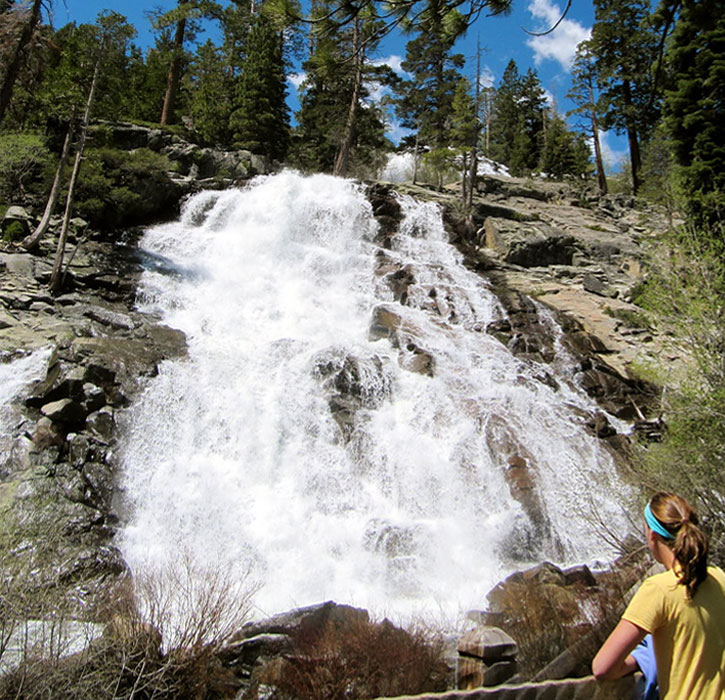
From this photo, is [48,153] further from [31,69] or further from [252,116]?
[252,116]

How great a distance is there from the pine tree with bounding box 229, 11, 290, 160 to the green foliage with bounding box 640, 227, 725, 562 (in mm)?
27119

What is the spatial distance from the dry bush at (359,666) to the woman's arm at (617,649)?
304 centimetres

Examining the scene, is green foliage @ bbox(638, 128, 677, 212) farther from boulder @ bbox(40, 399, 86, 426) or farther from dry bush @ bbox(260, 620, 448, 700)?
boulder @ bbox(40, 399, 86, 426)

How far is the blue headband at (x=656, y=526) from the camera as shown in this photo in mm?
2281

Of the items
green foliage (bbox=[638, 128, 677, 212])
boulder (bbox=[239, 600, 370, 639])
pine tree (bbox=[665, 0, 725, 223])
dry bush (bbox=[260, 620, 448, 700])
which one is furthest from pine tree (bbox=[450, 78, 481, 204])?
dry bush (bbox=[260, 620, 448, 700])

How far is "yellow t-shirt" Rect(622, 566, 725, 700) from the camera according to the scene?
2.15 m

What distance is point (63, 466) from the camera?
9.15m

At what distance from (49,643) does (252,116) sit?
1297 inches

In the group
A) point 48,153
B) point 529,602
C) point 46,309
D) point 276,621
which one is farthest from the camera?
point 48,153

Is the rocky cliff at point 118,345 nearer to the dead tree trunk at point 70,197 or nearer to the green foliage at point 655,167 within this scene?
the dead tree trunk at point 70,197

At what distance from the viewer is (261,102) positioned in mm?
32062

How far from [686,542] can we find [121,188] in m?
21.0

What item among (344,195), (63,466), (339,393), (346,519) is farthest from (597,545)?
(344,195)

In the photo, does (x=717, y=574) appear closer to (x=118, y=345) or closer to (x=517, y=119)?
(x=118, y=345)
